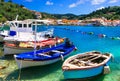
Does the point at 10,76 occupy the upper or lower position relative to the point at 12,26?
lower

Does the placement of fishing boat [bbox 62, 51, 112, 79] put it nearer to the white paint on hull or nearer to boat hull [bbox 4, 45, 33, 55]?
the white paint on hull

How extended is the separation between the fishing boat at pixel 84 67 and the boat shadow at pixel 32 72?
2.63m

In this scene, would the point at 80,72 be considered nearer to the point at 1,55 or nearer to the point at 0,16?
the point at 1,55

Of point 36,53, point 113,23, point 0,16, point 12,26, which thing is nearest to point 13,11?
point 0,16

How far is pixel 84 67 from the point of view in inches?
716

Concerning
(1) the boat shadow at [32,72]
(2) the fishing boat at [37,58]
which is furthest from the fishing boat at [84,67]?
(1) the boat shadow at [32,72]

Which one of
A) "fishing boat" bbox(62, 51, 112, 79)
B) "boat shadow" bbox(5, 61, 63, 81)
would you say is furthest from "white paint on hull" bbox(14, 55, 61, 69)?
"fishing boat" bbox(62, 51, 112, 79)

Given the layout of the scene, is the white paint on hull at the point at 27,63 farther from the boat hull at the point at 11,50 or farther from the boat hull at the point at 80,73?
the boat hull at the point at 11,50

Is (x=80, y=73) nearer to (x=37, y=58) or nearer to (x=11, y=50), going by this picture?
(x=37, y=58)

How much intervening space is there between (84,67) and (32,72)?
543cm

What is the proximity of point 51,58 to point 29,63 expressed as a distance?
234 centimetres

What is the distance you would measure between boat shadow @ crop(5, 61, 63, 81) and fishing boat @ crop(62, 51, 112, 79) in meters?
2.63

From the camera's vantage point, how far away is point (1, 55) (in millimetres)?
29125

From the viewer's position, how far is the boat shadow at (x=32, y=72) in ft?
65.6
